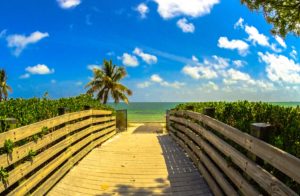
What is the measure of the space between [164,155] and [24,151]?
5.15 metres

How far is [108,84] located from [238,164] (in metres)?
32.9

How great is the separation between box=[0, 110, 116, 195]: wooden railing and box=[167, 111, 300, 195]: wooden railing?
3.09 meters

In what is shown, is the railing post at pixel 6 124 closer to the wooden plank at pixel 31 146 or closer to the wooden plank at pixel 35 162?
the wooden plank at pixel 31 146

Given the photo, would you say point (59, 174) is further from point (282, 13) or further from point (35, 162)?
point (282, 13)

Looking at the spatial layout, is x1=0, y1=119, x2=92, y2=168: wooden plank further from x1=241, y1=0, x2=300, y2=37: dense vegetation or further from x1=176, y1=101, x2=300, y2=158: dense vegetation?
x1=241, y1=0, x2=300, y2=37: dense vegetation

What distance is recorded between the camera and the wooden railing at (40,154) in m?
4.47

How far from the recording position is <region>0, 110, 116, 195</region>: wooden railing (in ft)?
14.7

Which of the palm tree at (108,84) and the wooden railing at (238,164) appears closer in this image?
the wooden railing at (238,164)

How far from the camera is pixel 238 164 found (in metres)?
4.52

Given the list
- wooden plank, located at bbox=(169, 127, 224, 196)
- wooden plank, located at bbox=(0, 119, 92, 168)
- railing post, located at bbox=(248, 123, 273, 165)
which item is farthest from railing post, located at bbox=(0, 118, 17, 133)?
wooden plank, located at bbox=(169, 127, 224, 196)

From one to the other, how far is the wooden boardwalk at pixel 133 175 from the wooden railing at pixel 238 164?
16.8 inches

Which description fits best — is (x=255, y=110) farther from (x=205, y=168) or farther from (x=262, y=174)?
(x=205, y=168)

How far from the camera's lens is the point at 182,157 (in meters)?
9.30

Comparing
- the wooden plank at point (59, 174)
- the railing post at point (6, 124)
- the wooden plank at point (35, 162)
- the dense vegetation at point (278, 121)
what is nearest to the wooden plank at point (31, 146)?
the wooden plank at point (35, 162)
